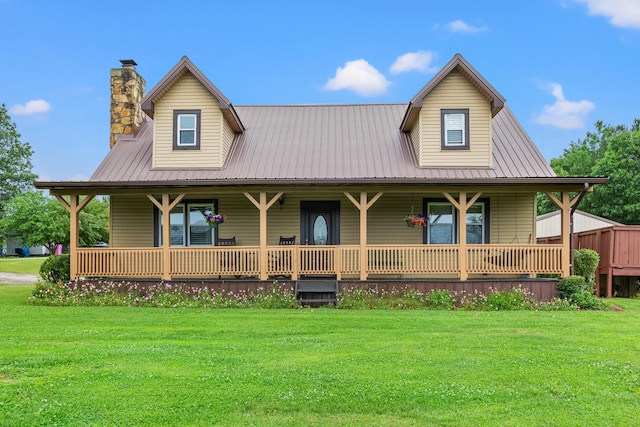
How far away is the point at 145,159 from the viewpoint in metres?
15.1

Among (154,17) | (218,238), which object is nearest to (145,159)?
(218,238)

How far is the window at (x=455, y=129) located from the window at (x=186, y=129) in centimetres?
690

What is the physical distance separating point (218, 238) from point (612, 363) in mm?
10686

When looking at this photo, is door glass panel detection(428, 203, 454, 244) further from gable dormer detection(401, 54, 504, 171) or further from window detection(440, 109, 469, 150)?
window detection(440, 109, 469, 150)

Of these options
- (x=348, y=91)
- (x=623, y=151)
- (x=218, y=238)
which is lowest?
(x=218, y=238)

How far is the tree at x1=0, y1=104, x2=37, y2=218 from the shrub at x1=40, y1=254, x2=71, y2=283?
42.3 m

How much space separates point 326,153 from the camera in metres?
15.2

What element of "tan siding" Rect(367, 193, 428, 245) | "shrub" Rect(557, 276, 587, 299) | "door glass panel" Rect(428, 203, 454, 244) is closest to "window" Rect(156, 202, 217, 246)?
"tan siding" Rect(367, 193, 428, 245)

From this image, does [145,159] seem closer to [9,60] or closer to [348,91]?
[9,60]

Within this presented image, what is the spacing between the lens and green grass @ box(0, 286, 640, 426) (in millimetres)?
4820

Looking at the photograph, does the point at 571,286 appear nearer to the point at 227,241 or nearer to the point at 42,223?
the point at 227,241

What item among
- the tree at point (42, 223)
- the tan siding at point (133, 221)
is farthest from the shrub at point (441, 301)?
the tree at point (42, 223)

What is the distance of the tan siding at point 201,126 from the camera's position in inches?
569

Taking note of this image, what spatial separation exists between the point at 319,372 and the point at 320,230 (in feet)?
30.1
